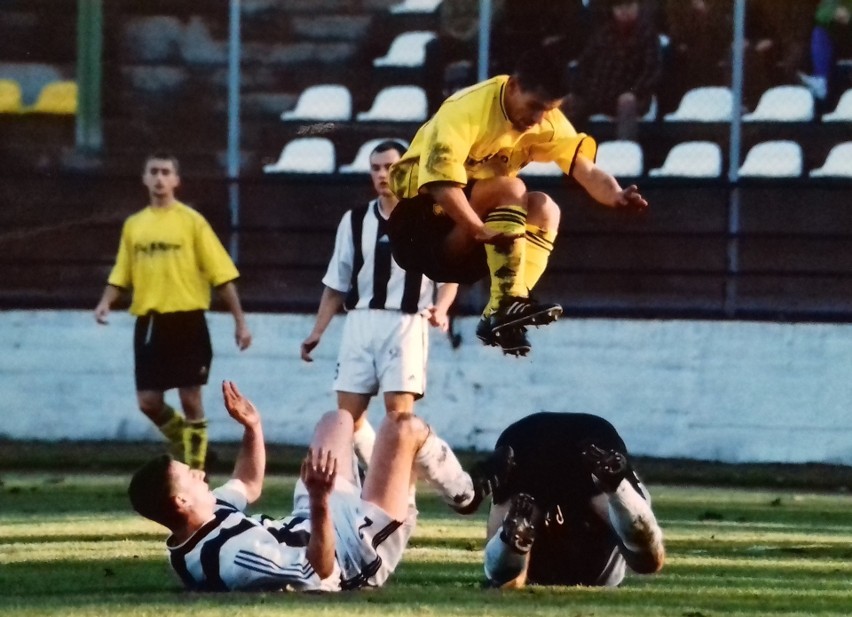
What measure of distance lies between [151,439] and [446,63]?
3.98 meters

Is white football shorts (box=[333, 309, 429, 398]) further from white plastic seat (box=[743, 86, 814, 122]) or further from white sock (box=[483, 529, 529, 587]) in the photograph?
white plastic seat (box=[743, 86, 814, 122])

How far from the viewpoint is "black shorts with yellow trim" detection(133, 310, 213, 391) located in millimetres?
13055

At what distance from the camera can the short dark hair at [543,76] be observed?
762 centimetres

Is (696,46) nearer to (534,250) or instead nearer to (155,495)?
(534,250)

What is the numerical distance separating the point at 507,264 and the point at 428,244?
337mm

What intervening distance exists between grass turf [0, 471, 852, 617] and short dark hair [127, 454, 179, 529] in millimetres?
311

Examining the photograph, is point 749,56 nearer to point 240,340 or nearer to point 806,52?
point 806,52

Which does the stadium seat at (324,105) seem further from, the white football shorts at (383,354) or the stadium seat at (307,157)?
the white football shorts at (383,354)

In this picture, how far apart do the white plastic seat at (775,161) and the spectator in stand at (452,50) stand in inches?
94.5

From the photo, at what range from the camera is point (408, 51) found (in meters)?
17.5

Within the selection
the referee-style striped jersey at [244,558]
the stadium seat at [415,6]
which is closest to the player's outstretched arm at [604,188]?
the referee-style striped jersey at [244,558]

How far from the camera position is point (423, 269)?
824cm

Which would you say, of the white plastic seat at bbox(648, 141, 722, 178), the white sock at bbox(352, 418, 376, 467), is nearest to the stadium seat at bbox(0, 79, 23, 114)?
the white plastic seat at bbox(648, 141, 722, 178)

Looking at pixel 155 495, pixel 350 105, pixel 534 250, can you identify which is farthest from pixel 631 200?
pixel 350 105
